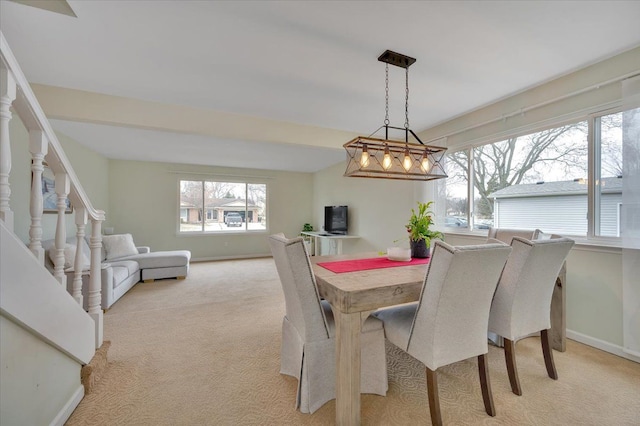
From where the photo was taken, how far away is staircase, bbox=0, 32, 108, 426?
3.52 feet

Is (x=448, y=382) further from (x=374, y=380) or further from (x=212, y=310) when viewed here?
(x=212, y=310)

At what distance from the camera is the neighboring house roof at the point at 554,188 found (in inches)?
89.7

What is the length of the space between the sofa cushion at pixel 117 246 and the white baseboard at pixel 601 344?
19.8ft

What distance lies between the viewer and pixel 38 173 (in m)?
1.34

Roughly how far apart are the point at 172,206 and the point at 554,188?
6889 mm

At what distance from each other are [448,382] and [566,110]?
268 cm

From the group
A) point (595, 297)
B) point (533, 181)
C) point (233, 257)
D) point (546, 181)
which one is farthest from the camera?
point (233, 257)

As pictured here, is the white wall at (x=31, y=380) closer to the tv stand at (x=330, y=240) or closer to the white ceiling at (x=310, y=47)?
the white ceiling at (x=310, y=47)

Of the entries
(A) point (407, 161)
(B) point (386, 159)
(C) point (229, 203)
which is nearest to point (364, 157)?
(B) point (386, 159)

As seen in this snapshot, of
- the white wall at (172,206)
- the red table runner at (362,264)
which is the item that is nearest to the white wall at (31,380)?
the red table runner at (362,264)

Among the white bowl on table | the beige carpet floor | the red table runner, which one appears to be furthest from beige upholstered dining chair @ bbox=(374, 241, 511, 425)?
the white bowl on table

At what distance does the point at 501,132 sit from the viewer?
9.99 ft

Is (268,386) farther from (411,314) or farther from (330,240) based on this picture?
(330,240)

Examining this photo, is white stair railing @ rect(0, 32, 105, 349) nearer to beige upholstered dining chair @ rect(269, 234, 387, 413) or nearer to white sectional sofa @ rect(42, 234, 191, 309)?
beige upholstered dining chair @ rect(269, 234, 387, 413)
